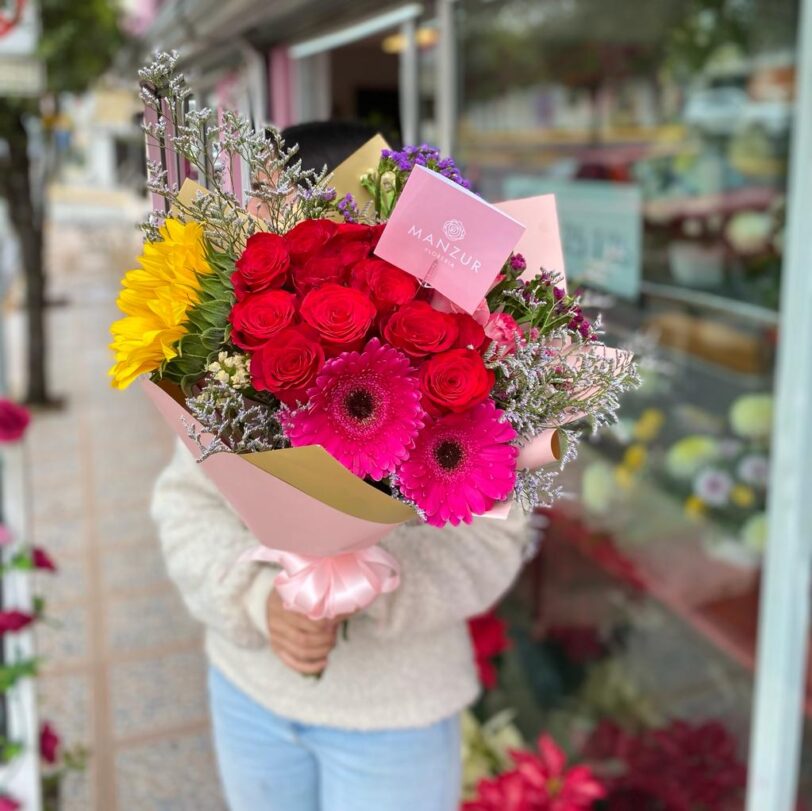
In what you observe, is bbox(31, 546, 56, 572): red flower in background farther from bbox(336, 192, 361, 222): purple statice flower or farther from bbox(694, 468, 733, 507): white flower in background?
bbox(694, 468, 733, 507): white flower in background

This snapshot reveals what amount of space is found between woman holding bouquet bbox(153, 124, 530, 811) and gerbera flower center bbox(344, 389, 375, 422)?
0.45 m

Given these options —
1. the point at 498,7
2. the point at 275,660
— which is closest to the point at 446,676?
the point at 275,660

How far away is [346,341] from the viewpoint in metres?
0.87

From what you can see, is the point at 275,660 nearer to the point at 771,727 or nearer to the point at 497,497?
the point at 497,497

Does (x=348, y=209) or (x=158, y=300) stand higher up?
(x=348, y=209)

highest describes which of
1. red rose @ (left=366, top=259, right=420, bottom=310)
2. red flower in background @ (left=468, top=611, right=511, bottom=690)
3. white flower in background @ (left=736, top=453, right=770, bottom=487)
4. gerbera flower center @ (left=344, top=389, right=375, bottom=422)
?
red rose @ (left=366, top=259, right=420, bottom=310)

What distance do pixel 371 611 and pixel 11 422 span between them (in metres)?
1.36

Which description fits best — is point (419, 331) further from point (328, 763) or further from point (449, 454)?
point (328, 763)

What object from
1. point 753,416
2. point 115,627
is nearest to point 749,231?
point 753,416

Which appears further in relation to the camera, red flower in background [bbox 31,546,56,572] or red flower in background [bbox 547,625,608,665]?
red flower in background [bbox 547,625,608,665]

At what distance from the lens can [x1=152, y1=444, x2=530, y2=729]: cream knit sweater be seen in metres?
1.36

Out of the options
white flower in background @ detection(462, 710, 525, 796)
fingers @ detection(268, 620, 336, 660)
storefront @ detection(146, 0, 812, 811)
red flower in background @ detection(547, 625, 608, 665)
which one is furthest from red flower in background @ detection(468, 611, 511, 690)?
fingers @ detection(268, 620, 336, 660)

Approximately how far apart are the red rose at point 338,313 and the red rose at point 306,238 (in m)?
0.06

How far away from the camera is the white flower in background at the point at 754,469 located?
2.48m
